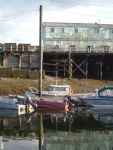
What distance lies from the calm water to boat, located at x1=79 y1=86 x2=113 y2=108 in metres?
7.64

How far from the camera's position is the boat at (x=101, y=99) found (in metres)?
38.9

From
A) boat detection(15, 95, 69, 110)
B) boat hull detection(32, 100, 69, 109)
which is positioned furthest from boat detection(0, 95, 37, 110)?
boat hull detection(32, 100, 69, 109)

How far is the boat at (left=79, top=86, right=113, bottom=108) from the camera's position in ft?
128

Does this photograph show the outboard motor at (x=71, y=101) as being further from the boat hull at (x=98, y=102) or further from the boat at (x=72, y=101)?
the boat hull at (x=98, y=102)

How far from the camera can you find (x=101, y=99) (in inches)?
1537

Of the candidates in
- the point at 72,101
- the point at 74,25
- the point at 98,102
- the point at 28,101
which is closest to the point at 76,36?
the point at 74,25

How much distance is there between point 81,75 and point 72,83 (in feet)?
27.1

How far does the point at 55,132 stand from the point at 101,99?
1700 cm

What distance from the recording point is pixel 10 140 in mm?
19969

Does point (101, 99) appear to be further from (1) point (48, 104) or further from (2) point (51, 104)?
(1) point (48, 104)

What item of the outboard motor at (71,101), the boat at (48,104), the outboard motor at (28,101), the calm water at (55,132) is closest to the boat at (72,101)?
the outboard motor at (71,101)

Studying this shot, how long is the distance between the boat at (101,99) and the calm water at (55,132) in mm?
7639

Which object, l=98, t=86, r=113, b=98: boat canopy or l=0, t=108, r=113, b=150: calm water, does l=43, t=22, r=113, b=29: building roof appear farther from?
l=0, t=108, r=113, b=150: calm water

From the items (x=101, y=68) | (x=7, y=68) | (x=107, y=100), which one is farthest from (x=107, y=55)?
(x=107, y=100)
